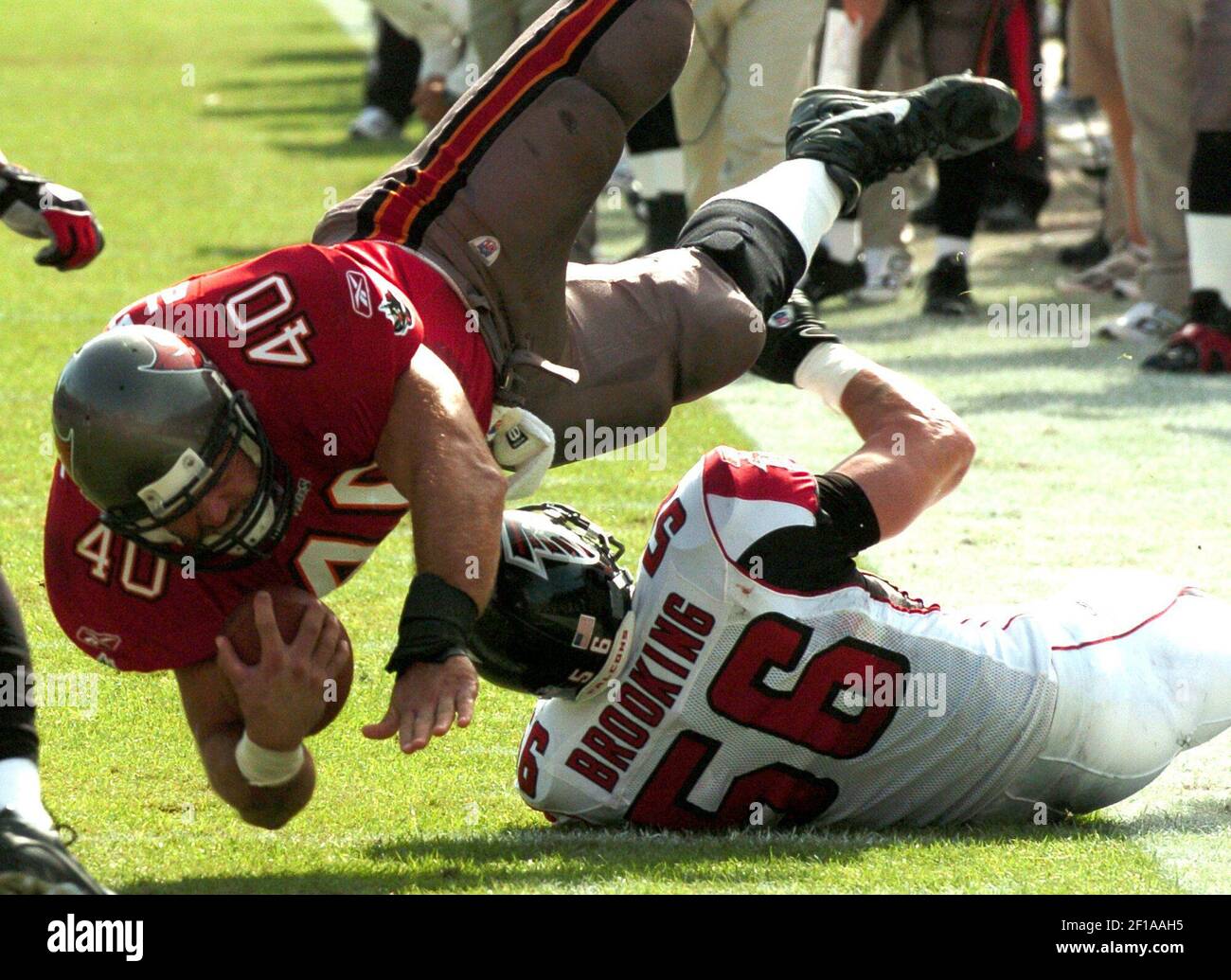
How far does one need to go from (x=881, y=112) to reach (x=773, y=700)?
1.69m

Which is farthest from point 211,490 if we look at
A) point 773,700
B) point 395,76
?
point 395,76

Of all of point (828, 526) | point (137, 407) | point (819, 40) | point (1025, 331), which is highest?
point (137, 407)

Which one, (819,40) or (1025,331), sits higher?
(819,40)

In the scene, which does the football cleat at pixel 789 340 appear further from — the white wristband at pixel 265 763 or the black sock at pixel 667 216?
the black sock at pixel 667 216

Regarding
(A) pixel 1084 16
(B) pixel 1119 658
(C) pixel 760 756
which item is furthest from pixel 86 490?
(A) pixel 1084 16

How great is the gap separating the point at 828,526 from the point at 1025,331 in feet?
13.4

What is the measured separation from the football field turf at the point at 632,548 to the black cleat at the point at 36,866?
25 centimetres

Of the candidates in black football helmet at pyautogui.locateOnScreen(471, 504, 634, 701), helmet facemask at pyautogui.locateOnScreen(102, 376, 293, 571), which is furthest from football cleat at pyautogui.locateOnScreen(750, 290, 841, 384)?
helmet facemask at pyautogui.locateOnScreen(102, 376, 293, 571)

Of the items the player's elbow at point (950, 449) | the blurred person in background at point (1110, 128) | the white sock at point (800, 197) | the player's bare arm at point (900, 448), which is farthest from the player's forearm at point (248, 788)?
the blurred person in background at point (1110, 128)

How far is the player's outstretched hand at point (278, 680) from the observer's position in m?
2.57

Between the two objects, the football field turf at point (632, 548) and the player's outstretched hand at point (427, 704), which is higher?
the player's outstretched hand at point (427, 704)
